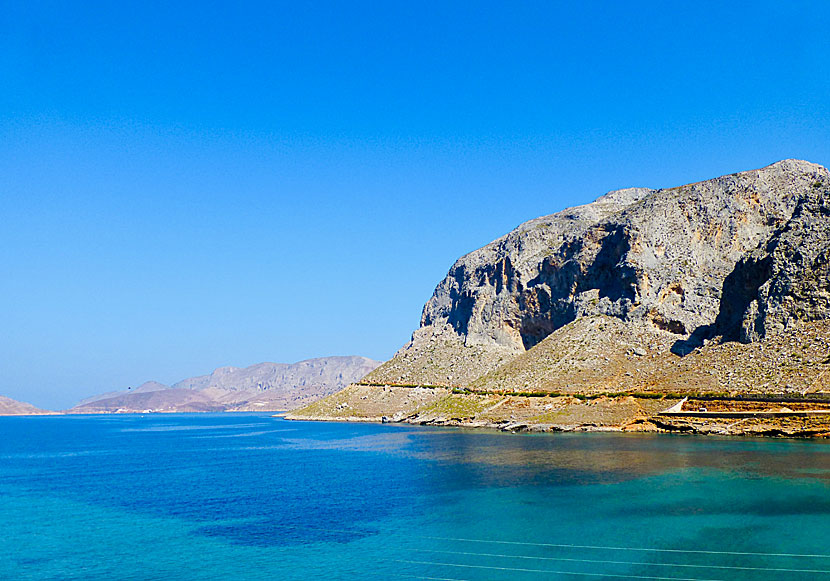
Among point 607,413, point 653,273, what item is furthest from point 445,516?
point 653,273

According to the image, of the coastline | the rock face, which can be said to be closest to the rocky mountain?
the rock face

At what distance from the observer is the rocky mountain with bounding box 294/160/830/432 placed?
304 feet

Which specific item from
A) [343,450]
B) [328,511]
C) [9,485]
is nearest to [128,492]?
[9,485]

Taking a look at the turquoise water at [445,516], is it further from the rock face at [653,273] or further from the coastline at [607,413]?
the rock face at [653,273]

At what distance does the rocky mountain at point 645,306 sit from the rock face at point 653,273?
0.29m

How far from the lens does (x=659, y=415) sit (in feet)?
303

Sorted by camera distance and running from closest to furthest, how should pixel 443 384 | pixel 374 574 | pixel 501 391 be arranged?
pixel 374 574
pixel 501 391
pixel 443 384

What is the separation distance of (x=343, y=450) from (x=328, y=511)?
4338cm

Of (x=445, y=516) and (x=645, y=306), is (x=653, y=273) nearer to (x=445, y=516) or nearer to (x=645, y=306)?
(x=645, y=306)

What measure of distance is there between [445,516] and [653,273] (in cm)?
9659

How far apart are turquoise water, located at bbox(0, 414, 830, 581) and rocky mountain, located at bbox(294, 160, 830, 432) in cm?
2343

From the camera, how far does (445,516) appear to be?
4166 centimetres

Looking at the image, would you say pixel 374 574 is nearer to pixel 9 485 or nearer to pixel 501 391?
pixel 9 485

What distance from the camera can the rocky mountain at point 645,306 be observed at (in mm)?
92688
